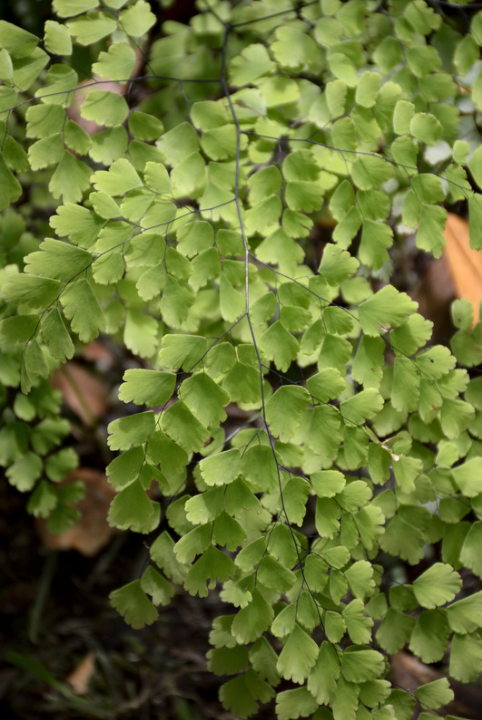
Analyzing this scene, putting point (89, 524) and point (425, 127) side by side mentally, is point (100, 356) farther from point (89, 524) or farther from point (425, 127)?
point (425, 127)

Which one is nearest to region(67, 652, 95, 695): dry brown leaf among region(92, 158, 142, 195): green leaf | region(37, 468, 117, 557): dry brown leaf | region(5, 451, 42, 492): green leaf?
region(37, 468, 117, 557): dry brown leaf

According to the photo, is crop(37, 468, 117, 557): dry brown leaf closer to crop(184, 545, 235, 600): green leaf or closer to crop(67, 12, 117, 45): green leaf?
crop(184, 545, 235, 600): green leaf

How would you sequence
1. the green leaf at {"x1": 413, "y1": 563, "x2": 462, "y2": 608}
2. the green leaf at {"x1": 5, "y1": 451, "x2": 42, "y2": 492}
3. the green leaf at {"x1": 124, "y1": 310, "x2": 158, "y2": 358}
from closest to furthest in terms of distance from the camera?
the green leaf at {"x1": 413, "y1": 563, "x2": 462, "y2": 608} < the green leaf at {"x1": 124, "y1": 310, "x2": 158, "y2": 358} < the green leaf at {"x1": 5, "y1": 451, "x2": 42, "y2": 492}

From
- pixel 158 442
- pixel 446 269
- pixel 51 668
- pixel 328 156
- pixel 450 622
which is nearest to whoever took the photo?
pixel 158 442

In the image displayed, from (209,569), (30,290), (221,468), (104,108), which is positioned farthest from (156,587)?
(104,108)

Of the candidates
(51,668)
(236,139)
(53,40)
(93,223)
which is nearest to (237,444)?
(93,223)

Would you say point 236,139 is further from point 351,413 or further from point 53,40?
point 351,413

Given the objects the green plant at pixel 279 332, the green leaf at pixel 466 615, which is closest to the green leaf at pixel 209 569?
the green plant at pixel 279 332
